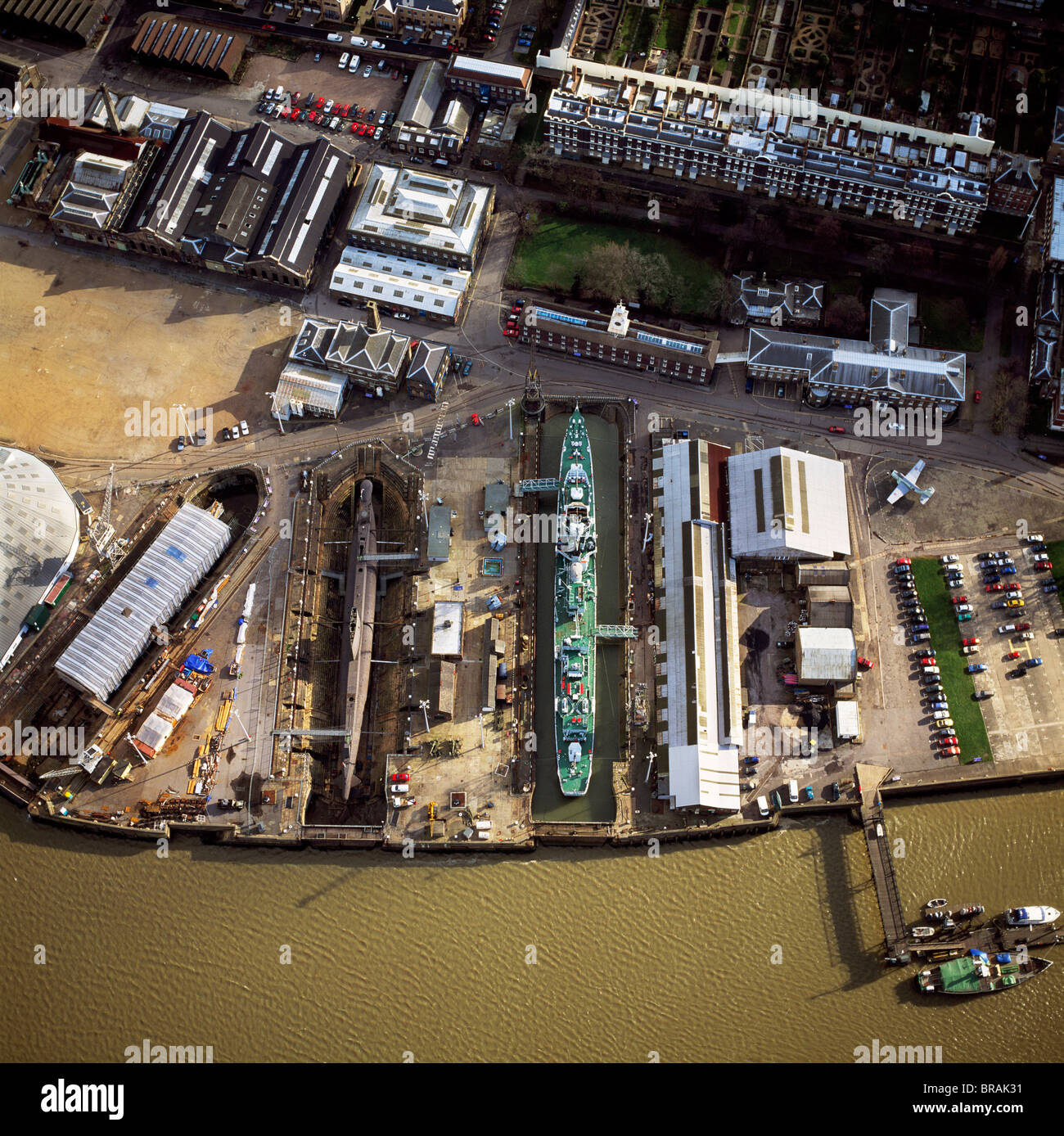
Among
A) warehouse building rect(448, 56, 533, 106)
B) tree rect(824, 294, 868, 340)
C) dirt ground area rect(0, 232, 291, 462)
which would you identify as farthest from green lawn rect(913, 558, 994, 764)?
dirt ground area rect(0, 232, 291, 462)

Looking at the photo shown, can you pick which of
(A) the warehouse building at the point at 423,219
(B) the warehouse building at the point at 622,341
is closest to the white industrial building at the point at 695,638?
(B) the warehouse building at the point at 622,341

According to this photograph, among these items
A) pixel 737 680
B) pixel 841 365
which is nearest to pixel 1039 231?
pixel 841 365

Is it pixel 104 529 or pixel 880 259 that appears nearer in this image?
pixel 104 529

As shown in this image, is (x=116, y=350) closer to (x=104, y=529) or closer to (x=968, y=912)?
(x=104, y=529)

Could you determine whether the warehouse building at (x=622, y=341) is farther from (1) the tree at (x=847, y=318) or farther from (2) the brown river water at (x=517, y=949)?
(2) the brown river water at (x=517, y=949)

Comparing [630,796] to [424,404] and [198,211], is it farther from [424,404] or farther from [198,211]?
[198,211]
